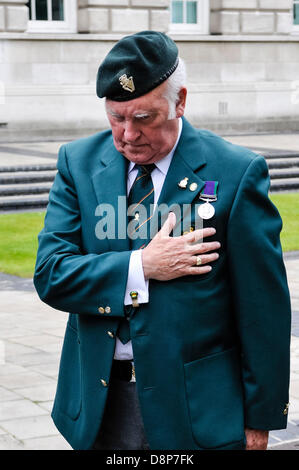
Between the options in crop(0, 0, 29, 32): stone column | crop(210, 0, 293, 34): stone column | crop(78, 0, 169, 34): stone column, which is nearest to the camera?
crop(0, 0, 29, 32): stone column

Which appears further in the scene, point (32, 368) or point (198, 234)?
point (32, 368)

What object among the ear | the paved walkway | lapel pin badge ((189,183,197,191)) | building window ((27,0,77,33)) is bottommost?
the paved walkway

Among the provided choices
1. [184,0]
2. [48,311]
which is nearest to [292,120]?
[184,0]

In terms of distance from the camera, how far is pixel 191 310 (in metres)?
2.50

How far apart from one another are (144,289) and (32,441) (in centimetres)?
231

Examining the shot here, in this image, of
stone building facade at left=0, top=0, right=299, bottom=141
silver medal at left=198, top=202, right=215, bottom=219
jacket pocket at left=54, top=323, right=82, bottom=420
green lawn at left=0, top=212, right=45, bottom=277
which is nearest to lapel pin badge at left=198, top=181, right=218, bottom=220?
Result: silver medal at left=198, top=202, right=215, bottom=219

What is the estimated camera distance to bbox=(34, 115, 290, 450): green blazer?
251 cm

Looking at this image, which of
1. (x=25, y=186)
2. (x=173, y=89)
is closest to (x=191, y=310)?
(x=173, y=89)

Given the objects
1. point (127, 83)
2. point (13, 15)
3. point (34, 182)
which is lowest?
point (34, 182)

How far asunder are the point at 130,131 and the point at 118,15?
1828 centimetres

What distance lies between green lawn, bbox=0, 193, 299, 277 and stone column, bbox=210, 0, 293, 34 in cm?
954

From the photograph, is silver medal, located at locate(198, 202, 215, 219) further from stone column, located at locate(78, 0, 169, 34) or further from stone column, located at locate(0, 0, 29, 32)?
stone column, located at locate(78, 0, 169, 34)

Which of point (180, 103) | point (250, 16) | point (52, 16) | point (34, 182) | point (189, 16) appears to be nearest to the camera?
point (180, 103)

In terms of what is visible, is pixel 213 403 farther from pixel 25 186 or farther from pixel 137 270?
pixel 25 186
